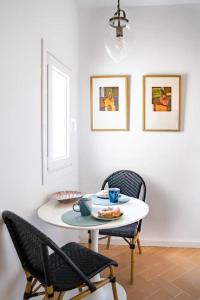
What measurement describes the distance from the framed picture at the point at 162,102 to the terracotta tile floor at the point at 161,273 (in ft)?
4.22

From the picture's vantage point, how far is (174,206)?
2.79m

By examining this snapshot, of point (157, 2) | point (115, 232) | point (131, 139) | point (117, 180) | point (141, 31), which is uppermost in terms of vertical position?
point (157, 2)

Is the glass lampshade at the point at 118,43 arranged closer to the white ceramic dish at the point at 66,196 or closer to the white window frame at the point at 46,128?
the white window frame at the point at 46,128

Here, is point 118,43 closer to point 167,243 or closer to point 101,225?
point 101,225

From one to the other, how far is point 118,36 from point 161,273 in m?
1.97

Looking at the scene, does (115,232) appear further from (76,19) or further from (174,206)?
(76,19)

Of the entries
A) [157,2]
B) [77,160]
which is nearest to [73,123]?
[77,160]

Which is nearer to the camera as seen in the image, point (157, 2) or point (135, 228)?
point (135, 228)

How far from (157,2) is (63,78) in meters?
1.28

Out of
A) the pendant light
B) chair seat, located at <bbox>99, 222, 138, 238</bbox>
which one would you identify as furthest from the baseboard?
the pendant light

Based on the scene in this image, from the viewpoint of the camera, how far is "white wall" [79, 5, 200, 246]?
2.71 m

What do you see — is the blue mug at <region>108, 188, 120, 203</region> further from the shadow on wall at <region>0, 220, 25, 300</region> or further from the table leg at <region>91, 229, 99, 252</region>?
the shadow on wall at <region>0, 220, 25, 300</region>

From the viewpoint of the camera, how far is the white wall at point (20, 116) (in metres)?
1.38

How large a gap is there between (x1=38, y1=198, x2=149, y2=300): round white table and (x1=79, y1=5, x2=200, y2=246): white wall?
90 cm
